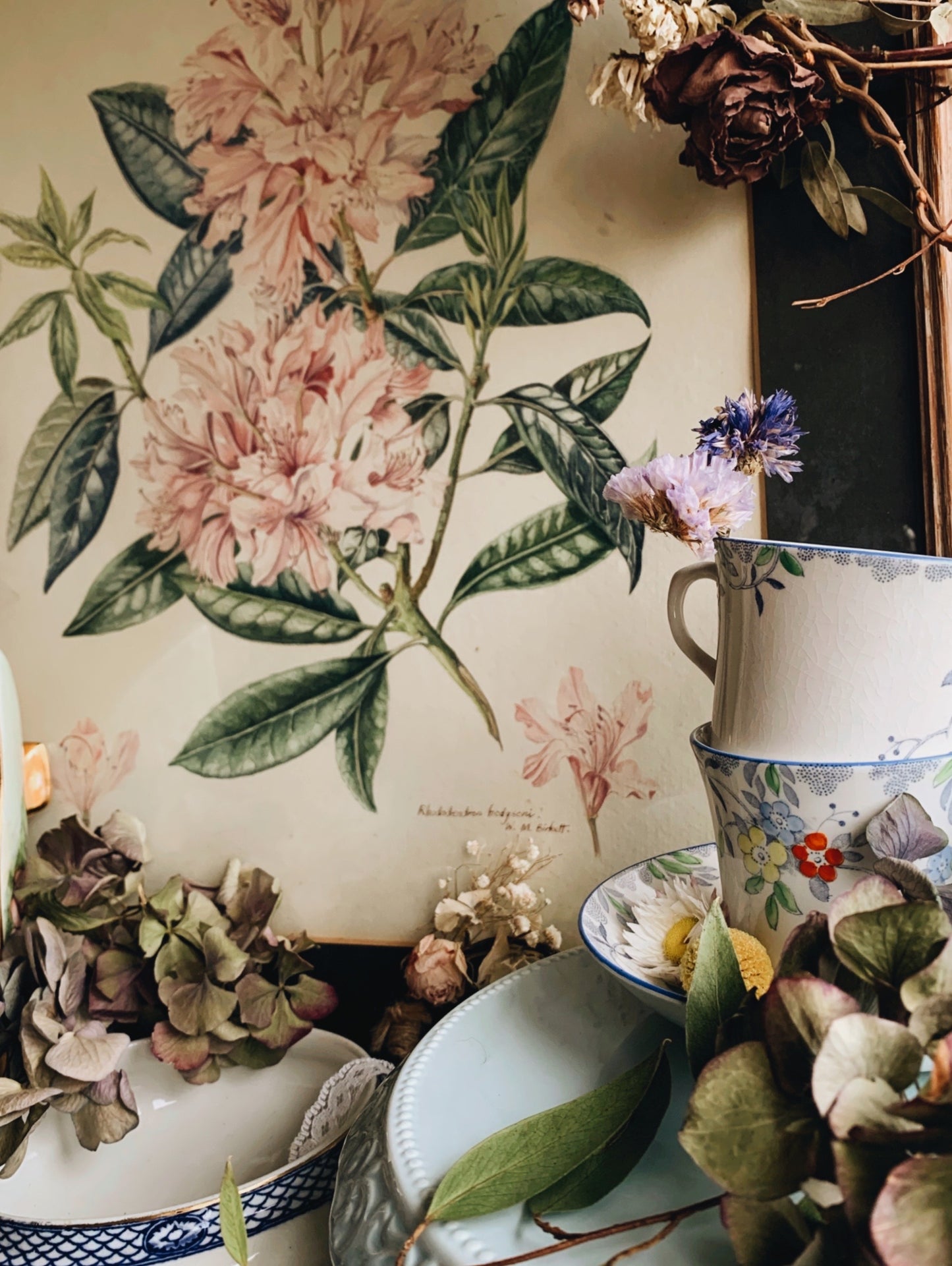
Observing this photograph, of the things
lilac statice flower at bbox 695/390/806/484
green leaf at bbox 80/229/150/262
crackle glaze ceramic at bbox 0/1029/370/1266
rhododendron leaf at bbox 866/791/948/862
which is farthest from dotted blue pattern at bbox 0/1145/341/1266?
green leaf at bbox 80/229/150/262

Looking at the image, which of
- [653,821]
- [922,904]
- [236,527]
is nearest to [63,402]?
[236,527]

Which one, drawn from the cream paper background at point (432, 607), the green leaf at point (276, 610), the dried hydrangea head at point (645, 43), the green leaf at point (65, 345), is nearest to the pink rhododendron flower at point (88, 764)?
the cream paper background at point (432, 607)

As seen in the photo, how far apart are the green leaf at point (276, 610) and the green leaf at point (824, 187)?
17.6 inches

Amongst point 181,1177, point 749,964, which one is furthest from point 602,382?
point 181,1177

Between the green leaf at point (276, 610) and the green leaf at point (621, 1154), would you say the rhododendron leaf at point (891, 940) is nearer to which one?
the green leaf at point (621, 1154)

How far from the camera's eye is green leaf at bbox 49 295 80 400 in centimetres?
77

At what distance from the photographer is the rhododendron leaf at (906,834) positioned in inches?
15.8

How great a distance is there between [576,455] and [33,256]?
1.67ft

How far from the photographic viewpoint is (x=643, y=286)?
2.19 feet

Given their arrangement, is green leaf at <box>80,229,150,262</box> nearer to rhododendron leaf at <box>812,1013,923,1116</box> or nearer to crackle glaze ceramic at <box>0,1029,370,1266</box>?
crackle glaze ceramic at <box>0,1029,370,1266</box>

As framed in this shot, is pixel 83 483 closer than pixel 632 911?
No

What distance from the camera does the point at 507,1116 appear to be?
428mm

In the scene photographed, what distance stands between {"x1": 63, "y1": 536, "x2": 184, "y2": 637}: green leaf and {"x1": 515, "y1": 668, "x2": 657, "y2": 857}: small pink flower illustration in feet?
1.05

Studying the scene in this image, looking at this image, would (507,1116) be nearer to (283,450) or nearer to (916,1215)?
(916,1215)
